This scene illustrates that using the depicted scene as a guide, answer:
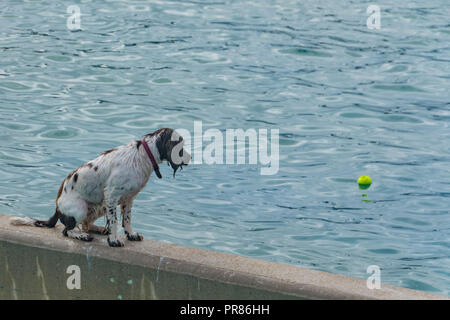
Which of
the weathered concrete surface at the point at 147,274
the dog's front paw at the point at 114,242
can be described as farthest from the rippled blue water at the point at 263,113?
the dog's front paw at the point at 114,242

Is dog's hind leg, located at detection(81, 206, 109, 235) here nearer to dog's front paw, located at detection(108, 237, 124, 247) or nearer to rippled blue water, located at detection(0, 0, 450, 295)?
dog's front paw, located at detection(108, 237, 124, 247)

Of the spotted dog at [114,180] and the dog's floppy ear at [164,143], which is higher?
the dog's floppy ear at [164,143]

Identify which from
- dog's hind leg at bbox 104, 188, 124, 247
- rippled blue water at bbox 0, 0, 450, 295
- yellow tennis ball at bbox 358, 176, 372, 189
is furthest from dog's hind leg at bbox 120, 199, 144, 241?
yellow tennis ball at bbox 358, 176, 372, 189

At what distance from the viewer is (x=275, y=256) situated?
8.02m

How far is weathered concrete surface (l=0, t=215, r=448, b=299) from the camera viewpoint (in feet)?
16.9

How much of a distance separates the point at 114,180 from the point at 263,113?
7370 mm

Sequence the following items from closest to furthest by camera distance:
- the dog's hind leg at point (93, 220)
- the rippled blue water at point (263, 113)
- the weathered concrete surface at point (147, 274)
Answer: the weathered concrete surface at point (147, 274) < the dog's hind leg at point (93, 220) < the rippled blue water at point (263, 113)

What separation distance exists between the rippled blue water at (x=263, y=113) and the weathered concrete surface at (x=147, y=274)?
8.30 feet

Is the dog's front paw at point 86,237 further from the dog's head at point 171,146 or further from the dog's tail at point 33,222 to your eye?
the dog's head at point 171,146

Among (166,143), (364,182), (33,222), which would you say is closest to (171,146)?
(166,143)

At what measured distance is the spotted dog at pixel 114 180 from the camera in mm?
5508

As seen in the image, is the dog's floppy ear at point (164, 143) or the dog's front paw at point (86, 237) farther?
the dog's front paw at point (86, 237)

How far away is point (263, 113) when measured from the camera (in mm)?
12703

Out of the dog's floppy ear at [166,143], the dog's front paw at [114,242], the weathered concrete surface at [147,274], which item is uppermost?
the dog's floppy ear at [166,143]
